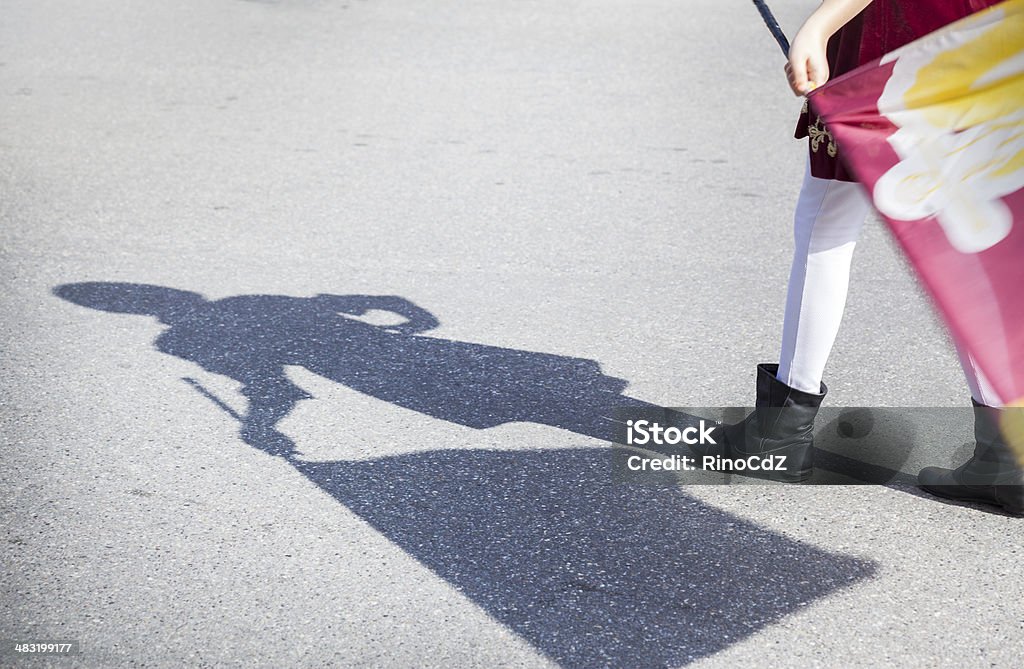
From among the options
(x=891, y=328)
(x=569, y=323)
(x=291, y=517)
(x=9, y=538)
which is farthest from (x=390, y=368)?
(x=891, y=328)

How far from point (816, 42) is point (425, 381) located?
5.62 feet

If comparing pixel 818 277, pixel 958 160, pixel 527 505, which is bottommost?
pixel 527 505

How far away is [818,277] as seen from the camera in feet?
9.98

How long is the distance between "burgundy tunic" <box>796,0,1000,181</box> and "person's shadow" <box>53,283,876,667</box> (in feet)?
3.05

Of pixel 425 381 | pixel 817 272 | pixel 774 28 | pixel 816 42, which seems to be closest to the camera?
pixel 816 42

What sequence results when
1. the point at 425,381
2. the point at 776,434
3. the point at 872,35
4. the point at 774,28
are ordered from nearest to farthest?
the point at 872,35
the point at 774,28
the point at 776,434
the point at 425,381

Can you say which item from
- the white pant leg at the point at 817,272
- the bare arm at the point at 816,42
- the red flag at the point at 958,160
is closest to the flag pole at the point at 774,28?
the bare arm at the point at 816,42

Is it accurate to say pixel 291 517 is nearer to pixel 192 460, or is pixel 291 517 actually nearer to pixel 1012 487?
pixel 192 460

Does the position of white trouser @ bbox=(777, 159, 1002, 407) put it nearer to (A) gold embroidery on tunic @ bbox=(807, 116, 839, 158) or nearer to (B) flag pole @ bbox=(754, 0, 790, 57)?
(A) gold embroidery on tunic @ bbox=(807, 116, 839, 158)

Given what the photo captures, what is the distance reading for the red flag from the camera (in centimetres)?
257

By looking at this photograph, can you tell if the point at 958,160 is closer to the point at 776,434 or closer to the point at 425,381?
the point at 776,434

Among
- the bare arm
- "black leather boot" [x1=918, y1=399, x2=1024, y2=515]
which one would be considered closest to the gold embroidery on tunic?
the bare arm

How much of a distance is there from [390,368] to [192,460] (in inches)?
32.3

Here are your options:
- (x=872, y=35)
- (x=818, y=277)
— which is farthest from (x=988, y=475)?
(x=872, y=35)
